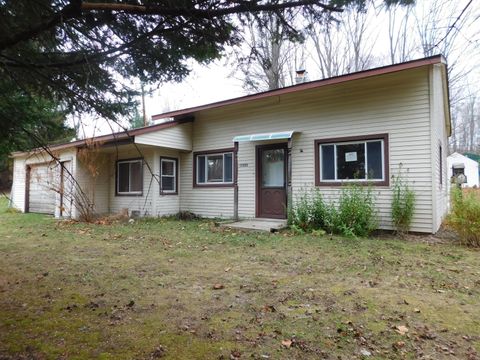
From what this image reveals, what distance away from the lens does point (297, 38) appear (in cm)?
340

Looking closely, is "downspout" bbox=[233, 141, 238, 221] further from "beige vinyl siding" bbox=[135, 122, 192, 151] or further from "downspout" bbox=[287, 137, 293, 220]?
"beige vinyl siding" bbox=[135, 122, 192, 151]

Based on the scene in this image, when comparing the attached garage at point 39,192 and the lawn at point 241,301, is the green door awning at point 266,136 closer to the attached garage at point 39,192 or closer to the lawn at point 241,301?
the lawn at point 241,301

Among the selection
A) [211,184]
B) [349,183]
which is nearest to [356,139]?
[349,183]

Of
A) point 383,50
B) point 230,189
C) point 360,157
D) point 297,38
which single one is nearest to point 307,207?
point 360,157

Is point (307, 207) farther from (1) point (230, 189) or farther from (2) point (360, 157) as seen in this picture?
(1) point (230, 189)

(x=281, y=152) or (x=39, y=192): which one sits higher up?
(x=281, y=152)

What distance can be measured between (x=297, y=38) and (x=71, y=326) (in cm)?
355

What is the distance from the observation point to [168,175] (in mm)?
11781

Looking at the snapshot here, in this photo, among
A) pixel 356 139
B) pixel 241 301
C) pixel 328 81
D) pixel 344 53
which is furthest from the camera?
pixel 344 53

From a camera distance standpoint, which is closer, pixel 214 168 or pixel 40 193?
pixel 214 168

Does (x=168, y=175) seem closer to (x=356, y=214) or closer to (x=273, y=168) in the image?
(x=273, y=168)

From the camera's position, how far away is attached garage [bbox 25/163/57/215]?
1366 cm

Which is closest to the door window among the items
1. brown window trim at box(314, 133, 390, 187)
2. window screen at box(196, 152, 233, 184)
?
brown window trim at box(314, 133, 390, 187)

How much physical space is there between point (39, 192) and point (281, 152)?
36.9ft
